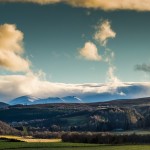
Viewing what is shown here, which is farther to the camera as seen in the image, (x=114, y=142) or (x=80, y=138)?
(x=80, y=138)

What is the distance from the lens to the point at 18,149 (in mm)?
113938

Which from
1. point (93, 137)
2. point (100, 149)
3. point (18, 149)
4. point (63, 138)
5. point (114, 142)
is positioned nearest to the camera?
point (100, 149)

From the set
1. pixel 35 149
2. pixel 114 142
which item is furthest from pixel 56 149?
pixel 114 142

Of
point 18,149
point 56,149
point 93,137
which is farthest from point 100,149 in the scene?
point 93,137

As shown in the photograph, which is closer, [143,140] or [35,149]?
[35,149]

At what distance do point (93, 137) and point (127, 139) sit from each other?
1404cm

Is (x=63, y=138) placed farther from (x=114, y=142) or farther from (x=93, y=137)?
(x=114, y=142)

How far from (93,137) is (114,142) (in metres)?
13.3

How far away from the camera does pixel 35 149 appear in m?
111

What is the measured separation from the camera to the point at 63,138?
17275cm

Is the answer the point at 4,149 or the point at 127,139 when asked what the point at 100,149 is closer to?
the point at 4,149

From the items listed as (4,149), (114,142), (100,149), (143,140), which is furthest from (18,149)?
(143,140)

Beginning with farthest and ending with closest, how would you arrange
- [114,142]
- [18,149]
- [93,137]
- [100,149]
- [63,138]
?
[63,138], [93,137], [114,142], [18,149], [100,149]

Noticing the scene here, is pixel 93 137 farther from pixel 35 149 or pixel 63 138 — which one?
pixel 35 149
